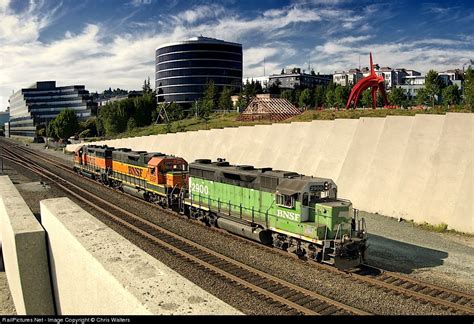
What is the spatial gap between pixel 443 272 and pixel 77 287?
538 inches

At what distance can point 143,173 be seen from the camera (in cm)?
3031

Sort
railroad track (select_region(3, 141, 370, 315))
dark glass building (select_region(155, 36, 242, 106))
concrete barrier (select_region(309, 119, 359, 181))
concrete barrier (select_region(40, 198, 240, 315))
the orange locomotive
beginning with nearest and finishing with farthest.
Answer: concrete barrier (select_region(40, 198, 240, 315))
railroad track (select_region(3, 141, 370, 315))
the orange locomotive
concrete barrier (select_region(309, 119, 359, 181))
dark glass building (select_region(155, 36, 242, 106))

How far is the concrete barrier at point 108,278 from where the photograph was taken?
19.6 feet

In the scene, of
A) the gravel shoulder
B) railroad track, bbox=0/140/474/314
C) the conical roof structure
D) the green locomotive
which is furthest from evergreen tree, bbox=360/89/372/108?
railroad track, bbox=0/140/474/314

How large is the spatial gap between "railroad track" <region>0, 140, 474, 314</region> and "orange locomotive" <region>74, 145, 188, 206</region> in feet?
43.6

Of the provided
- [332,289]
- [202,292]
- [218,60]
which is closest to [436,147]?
[332,289]

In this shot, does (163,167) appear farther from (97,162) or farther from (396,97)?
(396,97)

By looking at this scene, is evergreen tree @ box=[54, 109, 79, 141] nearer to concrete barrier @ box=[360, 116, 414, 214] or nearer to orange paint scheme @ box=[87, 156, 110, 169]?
orange paint scheme @ box=[87, 156, 110, 169]

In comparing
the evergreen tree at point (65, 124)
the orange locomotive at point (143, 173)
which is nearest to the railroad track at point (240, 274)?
the orange locomotive at point (143, 173)

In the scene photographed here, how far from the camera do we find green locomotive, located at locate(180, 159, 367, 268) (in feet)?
50.9

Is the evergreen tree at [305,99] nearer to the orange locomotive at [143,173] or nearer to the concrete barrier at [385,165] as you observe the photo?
the orange locomotive at [143,173]

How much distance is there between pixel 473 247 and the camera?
61.1 ft

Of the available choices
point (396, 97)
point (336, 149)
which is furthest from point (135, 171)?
point (396, 97)

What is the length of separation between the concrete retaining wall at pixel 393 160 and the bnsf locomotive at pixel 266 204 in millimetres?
4778
